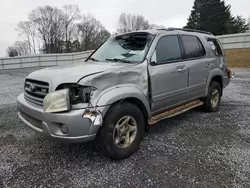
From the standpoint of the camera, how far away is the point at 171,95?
11.6 feet

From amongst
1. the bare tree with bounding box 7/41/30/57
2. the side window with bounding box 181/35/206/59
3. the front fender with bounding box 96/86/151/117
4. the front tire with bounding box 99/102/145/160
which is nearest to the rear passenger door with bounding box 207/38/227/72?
the side window with bounding box 181/35/206/59

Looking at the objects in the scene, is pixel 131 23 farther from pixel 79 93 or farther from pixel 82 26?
pixel 79 93

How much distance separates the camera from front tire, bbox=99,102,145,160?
255 cm

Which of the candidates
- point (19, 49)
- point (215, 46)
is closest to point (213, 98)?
point (215, 46)

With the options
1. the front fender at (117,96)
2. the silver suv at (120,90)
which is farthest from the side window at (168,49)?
the front fender at (117,96)

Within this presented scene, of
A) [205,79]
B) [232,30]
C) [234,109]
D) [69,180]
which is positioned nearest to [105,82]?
[69,180]

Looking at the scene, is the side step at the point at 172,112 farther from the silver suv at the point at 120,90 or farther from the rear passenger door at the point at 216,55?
the rear passenger door at the point at 216,55

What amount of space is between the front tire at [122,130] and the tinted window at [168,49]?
41.5 inches

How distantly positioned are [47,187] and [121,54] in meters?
2.23

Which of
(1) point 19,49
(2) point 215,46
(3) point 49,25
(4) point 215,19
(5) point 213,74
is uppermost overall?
(3) point 49,25

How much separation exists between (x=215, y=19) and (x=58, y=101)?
41.7 m

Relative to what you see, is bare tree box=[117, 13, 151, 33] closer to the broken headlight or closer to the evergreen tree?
the evergreen tree

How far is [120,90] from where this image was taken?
8.66 ft

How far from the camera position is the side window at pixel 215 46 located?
15.3ft
